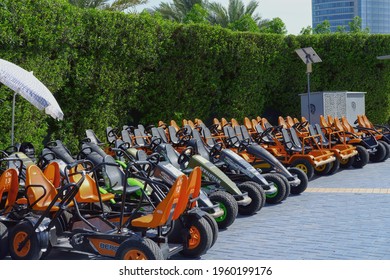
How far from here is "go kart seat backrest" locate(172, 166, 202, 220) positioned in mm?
5324

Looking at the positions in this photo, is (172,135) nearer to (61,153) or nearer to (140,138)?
(140,138)

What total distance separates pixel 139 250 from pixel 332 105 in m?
11.9

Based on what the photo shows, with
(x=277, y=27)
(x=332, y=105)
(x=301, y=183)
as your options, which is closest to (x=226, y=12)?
(x=277, y=27)

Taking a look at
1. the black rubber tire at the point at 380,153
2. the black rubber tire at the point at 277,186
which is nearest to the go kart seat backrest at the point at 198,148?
the black rubber tire at the point at 277,186

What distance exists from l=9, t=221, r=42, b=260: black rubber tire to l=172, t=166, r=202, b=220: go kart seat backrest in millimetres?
1184

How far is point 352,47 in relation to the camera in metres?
19.3

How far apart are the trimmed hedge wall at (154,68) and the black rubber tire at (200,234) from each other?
6184 mm

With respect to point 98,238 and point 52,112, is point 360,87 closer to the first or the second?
point 52,112

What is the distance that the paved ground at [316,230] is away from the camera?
596cm

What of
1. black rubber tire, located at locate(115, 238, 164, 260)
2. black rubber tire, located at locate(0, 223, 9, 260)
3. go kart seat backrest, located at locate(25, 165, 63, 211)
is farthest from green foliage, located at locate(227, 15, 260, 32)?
black rubber tire, located at locate(115, 238, 164, 260)

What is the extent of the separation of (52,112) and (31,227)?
10.5ft

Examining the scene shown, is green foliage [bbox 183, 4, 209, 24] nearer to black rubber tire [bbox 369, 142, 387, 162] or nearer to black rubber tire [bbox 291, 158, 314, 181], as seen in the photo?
black rubber tire [bbox 369, 142, 387, 162]

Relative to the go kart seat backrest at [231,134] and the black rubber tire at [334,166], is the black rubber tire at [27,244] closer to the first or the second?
the go kart seat backrest at [231,134]

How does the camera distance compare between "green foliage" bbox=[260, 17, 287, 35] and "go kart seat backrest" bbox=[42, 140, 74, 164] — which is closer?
"go kart seat backrest" bbox=[42, 140, 74, 164]
